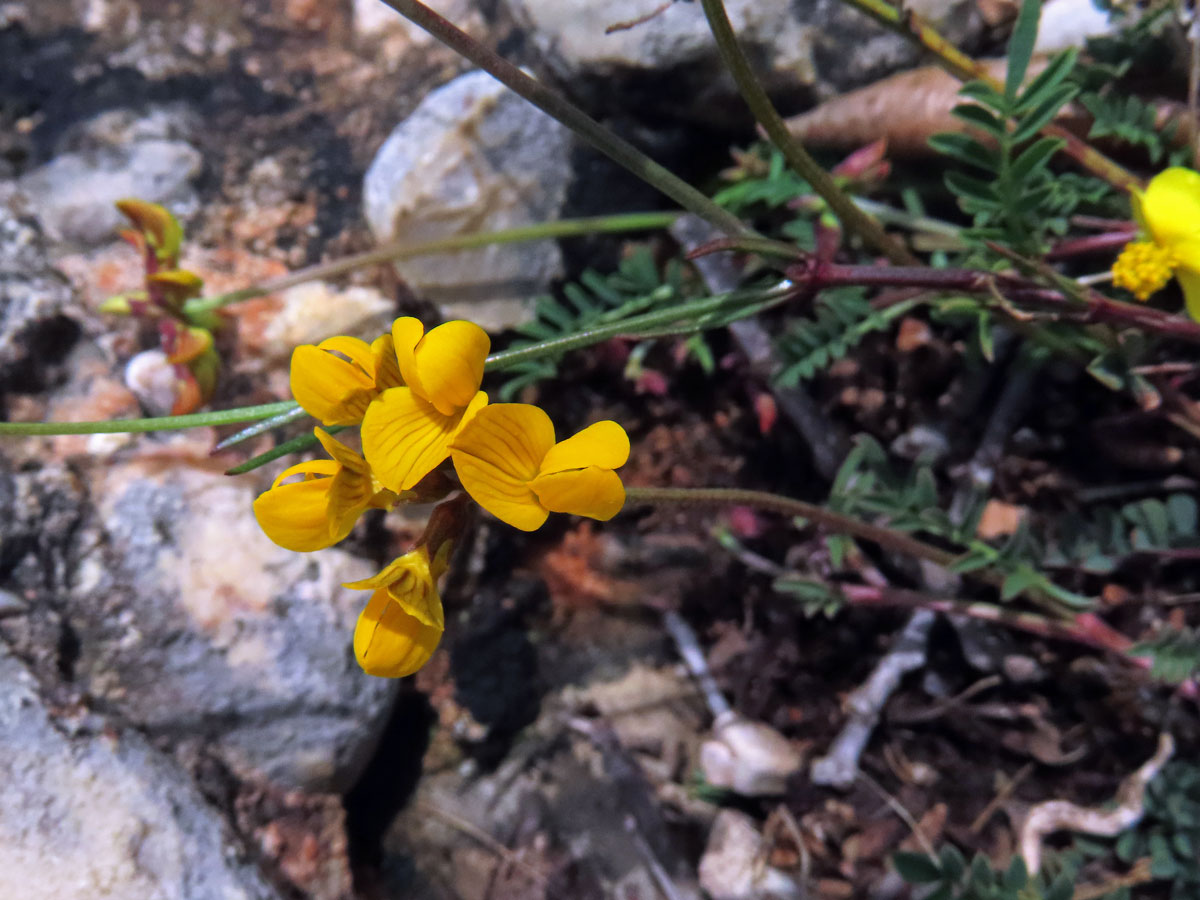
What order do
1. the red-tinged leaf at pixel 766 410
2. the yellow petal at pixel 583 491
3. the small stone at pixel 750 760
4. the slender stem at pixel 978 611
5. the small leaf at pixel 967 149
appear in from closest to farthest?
the yellow petal at pixel 583 491
the small leaf at pixel 967 149
the slender stem at pixel 978 611
the small stone at pixel 750 760
the red-tinged leaf at pixel 766 410

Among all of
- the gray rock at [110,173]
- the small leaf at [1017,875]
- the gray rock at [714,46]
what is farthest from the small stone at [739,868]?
the gray rock at [110,173]

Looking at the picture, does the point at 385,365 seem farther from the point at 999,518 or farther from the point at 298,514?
the point at 999,518

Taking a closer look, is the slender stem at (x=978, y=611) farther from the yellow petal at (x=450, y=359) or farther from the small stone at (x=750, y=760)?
the yellow petal at (x=450, y=359)

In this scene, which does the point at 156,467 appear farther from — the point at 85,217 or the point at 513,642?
the point at 513,642

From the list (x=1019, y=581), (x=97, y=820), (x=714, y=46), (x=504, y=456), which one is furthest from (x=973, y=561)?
(x=97, y=820)

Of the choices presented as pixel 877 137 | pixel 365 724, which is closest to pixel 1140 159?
pixel 877 137
